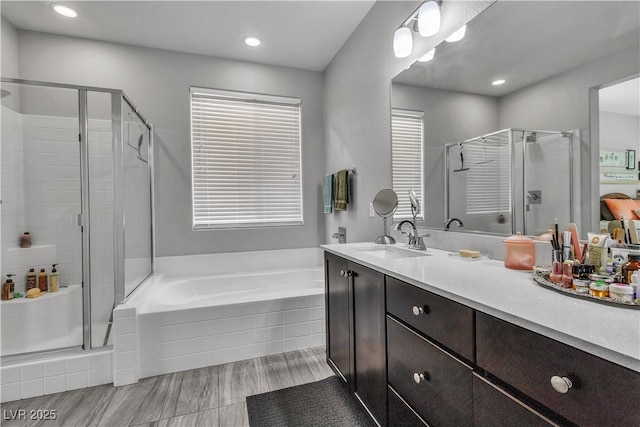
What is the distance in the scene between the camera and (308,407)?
1705mm

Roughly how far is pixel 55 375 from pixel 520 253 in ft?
8.83

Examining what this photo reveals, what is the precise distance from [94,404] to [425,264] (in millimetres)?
2061

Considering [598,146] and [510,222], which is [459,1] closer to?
[598,146]

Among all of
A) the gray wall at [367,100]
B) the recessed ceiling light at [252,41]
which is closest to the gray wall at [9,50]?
the recessed ceiling light at [252,41]

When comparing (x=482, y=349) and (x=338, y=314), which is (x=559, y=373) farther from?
(x=338, y=314)

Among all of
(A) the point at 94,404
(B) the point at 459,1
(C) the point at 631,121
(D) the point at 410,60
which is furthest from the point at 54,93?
(C) the point at 631,121

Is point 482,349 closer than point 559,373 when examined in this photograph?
No

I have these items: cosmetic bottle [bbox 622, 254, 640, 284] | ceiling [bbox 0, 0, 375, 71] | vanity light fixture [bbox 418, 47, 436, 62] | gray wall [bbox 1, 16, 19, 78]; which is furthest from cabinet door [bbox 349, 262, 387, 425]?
gray wall [bbox 1, 16, 19, 78]

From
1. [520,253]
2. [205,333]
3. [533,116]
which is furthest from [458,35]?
[205,333]

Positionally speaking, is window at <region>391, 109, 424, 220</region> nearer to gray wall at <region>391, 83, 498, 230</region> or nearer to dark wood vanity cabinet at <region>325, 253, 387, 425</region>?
gray wall at <region>391, 83, 498, 230</region>

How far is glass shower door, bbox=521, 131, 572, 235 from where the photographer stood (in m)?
1.11

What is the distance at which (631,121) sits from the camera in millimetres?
924

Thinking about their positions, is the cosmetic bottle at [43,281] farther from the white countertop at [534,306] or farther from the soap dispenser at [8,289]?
the white countertop at [534,306]

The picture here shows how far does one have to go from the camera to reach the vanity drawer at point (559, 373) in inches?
20.2
